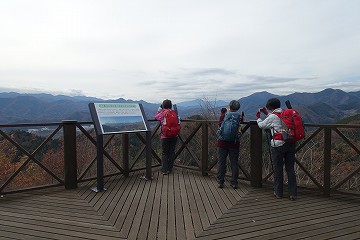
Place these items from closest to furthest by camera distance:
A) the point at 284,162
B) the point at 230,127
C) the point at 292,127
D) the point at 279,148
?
the point at 292,127 → the point at 279,148 → the point at 284,162 → the point at 230,127

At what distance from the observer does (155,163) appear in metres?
6.70

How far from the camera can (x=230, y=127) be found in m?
4.72

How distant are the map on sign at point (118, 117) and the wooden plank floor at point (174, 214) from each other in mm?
1113

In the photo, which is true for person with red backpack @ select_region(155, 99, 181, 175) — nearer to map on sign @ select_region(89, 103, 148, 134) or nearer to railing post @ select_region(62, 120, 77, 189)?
map on sign @ select_region(89, 103, 148, 134)

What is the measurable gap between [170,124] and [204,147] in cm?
90

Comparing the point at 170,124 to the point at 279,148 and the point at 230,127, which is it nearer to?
the point at 230,127

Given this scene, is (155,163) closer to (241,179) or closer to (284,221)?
(241,179)

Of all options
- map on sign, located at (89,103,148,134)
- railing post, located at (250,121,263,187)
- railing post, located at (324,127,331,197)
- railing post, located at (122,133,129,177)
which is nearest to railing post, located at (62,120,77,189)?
map on sign, located at (89,103,148,134)

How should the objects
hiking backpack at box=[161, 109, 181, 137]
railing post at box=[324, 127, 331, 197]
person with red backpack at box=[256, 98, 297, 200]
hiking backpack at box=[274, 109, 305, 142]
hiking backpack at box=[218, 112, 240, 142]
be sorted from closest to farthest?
hiking backpack at box=[274, 109, 305, 142], person with red backpack at box=[256, 98, 297, 200], railing post at box=[324, 127, 331, 197], hiking backpack at box=[218, 112, 240, 142], hiking backpack at box=[161, 109, 181, 137]

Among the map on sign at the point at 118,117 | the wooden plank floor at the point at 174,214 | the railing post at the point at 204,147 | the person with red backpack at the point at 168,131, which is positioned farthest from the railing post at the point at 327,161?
the map on sign at the point at 118,117

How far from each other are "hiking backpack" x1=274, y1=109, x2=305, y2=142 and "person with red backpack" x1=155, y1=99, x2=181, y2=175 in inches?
89.8

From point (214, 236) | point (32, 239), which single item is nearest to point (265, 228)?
point (214, 236)

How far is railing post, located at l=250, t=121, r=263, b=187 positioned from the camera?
16.3 ft

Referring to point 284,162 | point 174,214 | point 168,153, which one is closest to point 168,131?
point 168,153
